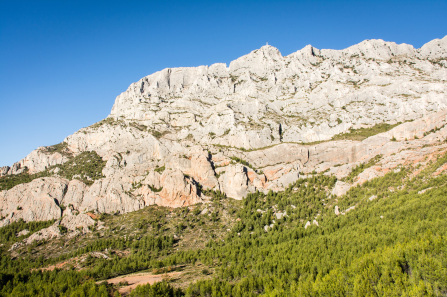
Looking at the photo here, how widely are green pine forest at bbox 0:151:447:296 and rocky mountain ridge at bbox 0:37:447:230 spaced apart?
695cm

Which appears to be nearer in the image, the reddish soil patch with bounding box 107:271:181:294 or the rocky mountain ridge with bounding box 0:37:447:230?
the reddish soil patch with bounding box 107:271:181:294

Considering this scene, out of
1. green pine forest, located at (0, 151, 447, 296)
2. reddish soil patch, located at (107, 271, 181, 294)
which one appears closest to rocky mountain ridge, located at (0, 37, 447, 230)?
green pine forest, located at (0, 151, 447, 296)

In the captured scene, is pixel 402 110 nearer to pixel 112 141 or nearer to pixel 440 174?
pixel 440 174

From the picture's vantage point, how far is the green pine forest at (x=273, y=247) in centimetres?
4297

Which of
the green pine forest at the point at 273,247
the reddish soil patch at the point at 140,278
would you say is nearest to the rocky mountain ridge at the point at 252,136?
the green pine forest at the point at 273,247

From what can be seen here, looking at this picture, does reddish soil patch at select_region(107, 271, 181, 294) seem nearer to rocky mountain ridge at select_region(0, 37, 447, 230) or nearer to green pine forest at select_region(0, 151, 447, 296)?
green pine forest at select_region(0, 151, 447, 296)

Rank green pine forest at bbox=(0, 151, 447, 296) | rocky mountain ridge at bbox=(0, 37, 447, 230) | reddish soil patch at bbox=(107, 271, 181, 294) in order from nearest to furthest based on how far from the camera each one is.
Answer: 1. green pine forest at bbox=(0, 151, 447, 296)
2. reddish soil patch at bbox=(107, 271, 181, 294)
3. rocky mountain ridge at bbox=(0, 37, 447, 230)

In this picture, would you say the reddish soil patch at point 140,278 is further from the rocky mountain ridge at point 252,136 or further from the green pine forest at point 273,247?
the rocky mountain ridge at point 252,136

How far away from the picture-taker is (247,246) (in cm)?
7712

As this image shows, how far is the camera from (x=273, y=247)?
69312 millimetres

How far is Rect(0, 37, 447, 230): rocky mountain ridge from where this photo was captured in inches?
3981

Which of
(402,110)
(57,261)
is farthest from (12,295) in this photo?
(402,110)

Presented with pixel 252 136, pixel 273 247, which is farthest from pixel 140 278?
pixel 252 136

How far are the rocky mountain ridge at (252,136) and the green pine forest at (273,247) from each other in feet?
22.8
